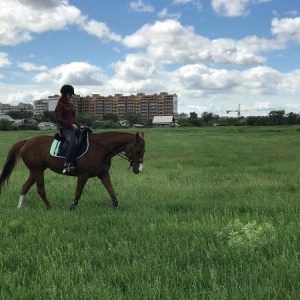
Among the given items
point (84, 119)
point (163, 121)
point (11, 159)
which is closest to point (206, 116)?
point (163, 121)

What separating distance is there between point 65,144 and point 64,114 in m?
0.71

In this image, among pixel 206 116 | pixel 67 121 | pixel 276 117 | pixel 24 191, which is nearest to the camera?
pixel 67 121

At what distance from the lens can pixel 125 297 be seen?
4090 mm

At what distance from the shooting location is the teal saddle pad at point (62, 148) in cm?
992

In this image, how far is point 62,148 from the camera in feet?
32.9

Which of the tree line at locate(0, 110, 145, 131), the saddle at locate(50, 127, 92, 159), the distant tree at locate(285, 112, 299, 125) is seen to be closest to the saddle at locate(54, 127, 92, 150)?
the saddle at locate(50, 127, 92, 159)

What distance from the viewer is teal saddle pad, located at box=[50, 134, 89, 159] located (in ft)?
32.6

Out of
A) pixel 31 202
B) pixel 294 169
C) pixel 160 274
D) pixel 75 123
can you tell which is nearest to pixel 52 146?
pixel 75 123

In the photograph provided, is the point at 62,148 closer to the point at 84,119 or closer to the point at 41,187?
the point at 41,187

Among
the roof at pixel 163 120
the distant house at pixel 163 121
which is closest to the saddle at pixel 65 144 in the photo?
the distant house at pixel 163 121

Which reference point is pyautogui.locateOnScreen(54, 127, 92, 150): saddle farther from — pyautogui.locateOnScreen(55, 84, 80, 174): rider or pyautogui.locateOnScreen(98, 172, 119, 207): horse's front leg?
pyautogui.locateOnScreen(98, 172, 119, 207): horse's front leg

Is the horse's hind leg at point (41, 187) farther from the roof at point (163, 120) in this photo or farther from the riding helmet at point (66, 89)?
the roof at point (163, 120)

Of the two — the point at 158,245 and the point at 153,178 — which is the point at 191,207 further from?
the point at 153,178

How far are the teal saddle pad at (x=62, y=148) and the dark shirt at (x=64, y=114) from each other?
0.47 m
